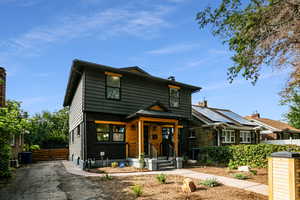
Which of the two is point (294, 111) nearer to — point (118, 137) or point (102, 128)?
point (118, 137)

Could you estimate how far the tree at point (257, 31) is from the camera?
19.1 ft

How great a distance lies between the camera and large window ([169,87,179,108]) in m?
17.6

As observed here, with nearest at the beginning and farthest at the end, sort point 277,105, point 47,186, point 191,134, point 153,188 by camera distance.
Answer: point 153,188 → point 47,186 → point 191,134 → point 277,105

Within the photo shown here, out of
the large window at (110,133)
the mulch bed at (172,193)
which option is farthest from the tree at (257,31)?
the large window at (110,133)

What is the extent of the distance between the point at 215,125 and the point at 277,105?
14989 millimetres

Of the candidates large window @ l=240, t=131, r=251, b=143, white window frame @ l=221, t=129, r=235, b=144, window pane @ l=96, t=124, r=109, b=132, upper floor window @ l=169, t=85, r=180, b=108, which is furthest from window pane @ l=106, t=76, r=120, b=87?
large window @ l=240, t=131, r=251, b=143

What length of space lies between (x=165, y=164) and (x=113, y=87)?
6032mm

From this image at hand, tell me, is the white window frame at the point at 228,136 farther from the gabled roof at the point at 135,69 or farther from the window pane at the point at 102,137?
the window pane at the point at 102,137

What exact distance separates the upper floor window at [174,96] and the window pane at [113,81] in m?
4.82

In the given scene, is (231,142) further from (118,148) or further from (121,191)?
(121,191)

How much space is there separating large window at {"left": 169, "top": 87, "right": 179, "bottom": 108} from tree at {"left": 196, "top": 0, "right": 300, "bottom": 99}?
33.7 feet

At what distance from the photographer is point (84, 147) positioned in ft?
42.1

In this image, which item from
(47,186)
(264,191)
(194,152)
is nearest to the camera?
(264,191)

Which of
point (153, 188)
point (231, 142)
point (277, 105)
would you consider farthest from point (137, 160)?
point (277, 105)
